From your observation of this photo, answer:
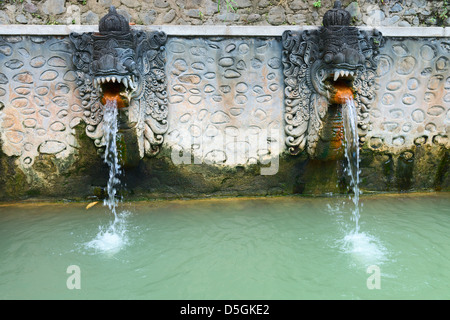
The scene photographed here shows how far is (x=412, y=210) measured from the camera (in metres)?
3.32

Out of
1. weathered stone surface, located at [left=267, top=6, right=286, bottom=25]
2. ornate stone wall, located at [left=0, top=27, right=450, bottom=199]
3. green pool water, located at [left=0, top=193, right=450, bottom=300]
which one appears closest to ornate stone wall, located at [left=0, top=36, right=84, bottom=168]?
ornate stone wall, located at [left=0, top=27, right=450, bottom=199]

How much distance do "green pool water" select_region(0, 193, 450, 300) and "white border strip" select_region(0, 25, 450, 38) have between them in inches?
63.8

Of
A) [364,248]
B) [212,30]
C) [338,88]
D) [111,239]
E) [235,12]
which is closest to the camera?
[364,248]

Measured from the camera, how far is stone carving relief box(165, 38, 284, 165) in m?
3.47

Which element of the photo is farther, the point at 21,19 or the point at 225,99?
the point at 225,99

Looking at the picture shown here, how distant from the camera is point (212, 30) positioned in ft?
11.2

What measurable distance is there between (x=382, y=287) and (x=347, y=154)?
1.66 metres

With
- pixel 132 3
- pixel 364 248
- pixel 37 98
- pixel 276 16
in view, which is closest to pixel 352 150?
pixel 364 248

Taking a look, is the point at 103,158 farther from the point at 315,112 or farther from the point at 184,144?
the point at 315,112

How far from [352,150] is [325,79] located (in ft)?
2.48

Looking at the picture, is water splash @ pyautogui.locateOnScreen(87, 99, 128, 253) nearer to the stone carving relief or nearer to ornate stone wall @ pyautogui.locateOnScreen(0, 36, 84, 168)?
ornate stone wall @ pyautogui.locateOnScreen(0, 36, 84, 168)

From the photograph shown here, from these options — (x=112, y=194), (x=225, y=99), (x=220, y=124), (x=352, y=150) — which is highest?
(x=225, y=99)

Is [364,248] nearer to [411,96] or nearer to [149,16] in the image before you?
[411,96]

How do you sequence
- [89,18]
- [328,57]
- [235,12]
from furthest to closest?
[235,12] → [89,18] → [328,57]
